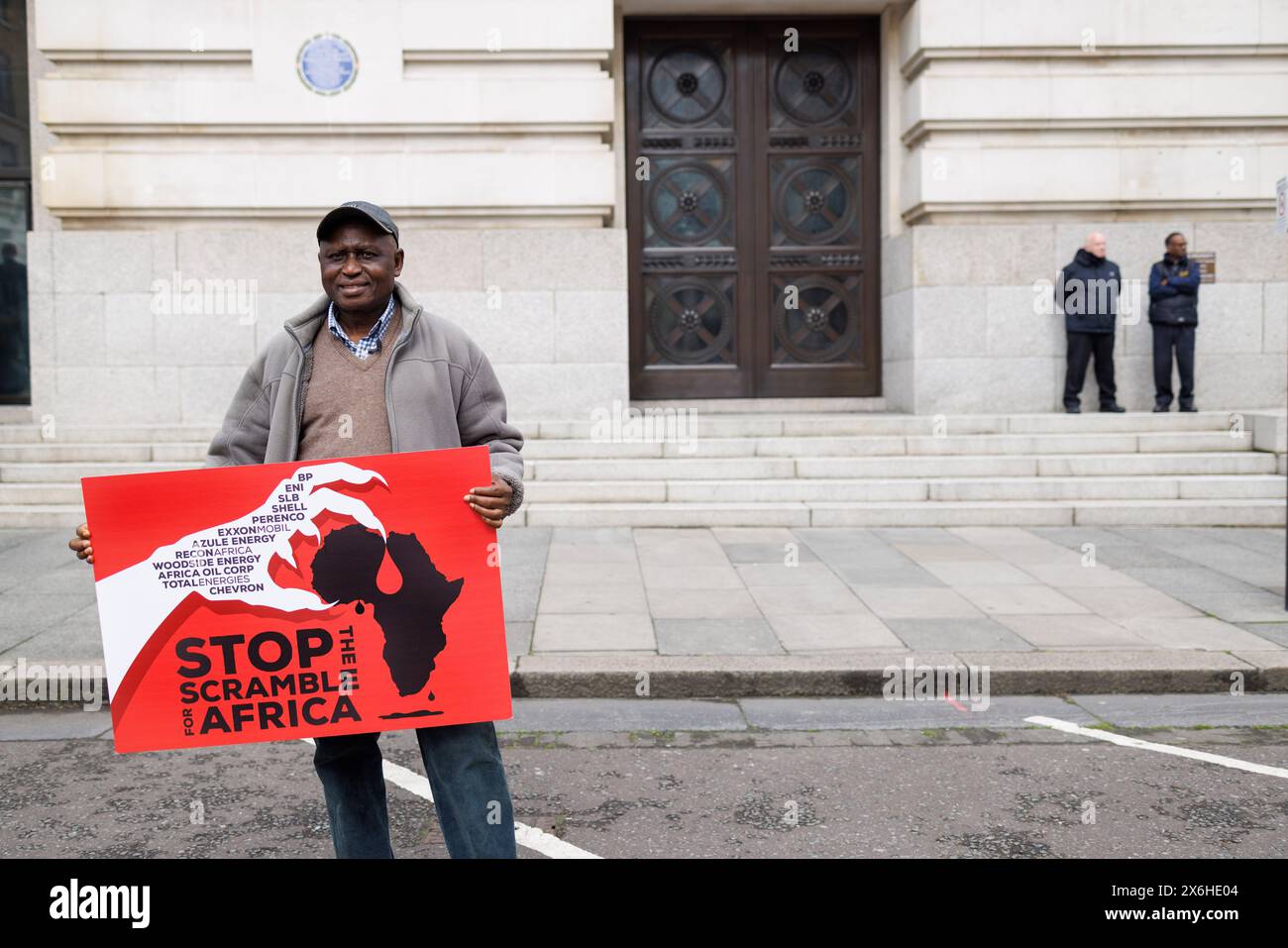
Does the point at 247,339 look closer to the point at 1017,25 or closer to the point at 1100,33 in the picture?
the point at 1017,25

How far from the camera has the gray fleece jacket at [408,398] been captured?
3.37 m

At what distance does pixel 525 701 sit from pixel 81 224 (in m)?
9.34

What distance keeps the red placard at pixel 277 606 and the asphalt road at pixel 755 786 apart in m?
1.09

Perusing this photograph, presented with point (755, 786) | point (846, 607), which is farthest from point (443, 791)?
point (846, 607)

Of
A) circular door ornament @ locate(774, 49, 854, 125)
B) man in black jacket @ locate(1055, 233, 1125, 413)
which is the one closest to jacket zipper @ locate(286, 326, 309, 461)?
man in black jacket @ locate(1055, 233, 1125, 413)

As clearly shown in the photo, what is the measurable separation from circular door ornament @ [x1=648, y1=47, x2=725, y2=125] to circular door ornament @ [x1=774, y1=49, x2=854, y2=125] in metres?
0.78

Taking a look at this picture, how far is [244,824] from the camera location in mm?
4555

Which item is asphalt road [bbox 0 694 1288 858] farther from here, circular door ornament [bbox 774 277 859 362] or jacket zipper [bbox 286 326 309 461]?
circular door ornament [bbox 774 277 859 362]

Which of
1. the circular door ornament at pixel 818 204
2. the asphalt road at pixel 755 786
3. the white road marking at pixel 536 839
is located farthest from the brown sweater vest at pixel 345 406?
the circular door ornament at pixel 818 204

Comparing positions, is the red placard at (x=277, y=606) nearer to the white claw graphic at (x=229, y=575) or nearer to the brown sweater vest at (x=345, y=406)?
the white claw graphic at (x=229, y=575)

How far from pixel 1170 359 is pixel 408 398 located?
11.5m
